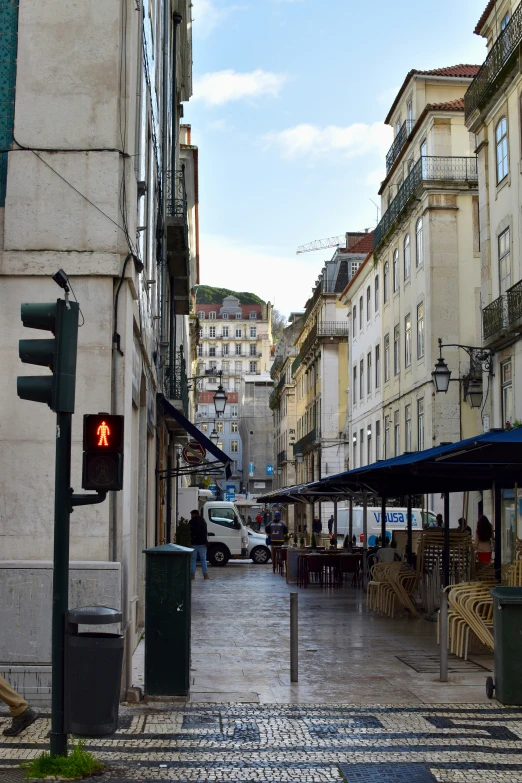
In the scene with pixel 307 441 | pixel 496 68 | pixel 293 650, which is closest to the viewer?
pixel 293 650

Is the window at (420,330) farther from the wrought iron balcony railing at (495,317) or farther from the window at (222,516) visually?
the wrought iron balcony railing at (495,317)

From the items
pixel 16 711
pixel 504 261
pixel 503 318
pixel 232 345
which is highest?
pixel 232 345

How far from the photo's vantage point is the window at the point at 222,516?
34.8 metres

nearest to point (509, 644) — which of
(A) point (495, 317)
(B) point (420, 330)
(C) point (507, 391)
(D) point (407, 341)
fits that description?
(A) point (495, 317)

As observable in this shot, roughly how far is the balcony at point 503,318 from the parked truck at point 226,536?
11.8m

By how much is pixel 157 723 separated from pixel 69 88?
20.6 feet

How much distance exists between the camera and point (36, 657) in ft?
31.1

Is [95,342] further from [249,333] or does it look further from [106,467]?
[249,333]

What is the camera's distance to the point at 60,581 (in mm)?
6875

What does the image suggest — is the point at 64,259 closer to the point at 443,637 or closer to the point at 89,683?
the point at 89,683

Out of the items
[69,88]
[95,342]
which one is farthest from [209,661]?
[69,88]

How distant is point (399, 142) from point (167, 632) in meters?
34.4

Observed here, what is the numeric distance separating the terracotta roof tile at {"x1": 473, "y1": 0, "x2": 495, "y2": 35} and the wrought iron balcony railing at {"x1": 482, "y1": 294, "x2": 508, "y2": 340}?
8519 mm

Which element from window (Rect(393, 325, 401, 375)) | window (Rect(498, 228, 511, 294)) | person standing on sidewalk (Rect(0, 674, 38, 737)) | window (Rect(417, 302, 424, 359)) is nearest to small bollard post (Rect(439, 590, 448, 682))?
person standing on sidewalk (Rect(0, 674, 38, 737))
